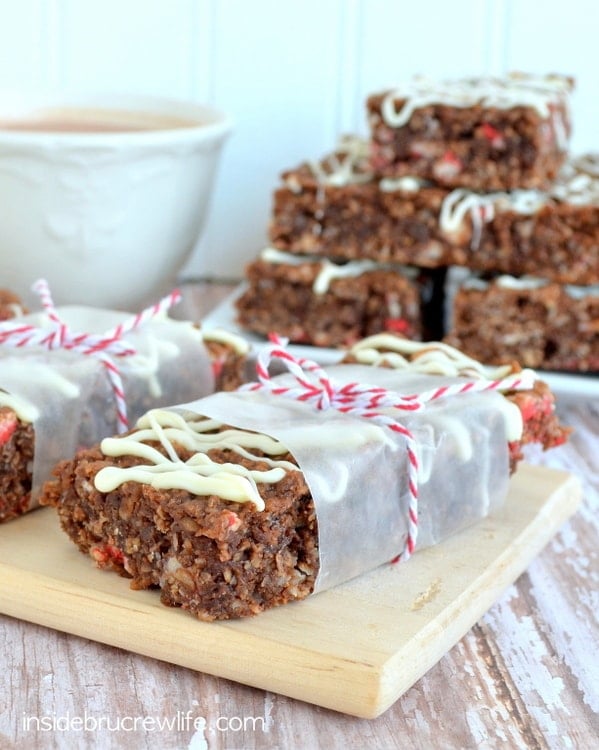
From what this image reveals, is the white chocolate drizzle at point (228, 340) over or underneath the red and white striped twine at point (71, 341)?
underneath

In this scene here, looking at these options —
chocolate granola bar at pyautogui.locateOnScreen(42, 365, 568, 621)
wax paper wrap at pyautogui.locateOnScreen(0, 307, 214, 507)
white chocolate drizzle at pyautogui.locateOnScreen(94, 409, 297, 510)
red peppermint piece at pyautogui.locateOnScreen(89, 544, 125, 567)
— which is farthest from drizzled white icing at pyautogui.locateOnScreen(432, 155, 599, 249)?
red peppermint piece at pyautogui.locateOnScreen(89, 544, 125, 567)

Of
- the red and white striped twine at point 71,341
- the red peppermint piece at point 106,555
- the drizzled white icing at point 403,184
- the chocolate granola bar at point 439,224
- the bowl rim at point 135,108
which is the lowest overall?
the red peppermint piece at point 106,555

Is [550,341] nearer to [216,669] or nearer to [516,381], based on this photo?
[516,381]

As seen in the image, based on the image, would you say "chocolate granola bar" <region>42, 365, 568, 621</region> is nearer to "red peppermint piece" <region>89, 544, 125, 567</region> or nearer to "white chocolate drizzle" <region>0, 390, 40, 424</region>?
"red peppermint piece" <region>89, 544, 125, 567</region>

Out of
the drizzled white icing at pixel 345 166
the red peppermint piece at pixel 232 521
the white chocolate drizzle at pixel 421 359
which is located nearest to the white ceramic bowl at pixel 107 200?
the drizzled white icing at pixel 345 166

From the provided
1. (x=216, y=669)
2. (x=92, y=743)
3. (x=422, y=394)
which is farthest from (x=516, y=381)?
(x=92, y=743)

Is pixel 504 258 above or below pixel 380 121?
below

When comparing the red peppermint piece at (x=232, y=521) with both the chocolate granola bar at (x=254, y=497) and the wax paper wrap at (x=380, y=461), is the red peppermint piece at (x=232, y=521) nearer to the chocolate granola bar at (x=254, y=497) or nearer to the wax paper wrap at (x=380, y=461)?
the chocolate granola bar at (x=254, y=497)
